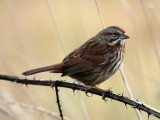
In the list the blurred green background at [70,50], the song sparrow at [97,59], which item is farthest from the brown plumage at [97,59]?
the blurred green background at [70,50]

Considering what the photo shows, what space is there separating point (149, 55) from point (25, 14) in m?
3.07

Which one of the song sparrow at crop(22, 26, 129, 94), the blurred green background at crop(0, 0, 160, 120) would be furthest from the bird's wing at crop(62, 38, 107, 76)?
the blurred green background at crop(0, 0, 160, 120)

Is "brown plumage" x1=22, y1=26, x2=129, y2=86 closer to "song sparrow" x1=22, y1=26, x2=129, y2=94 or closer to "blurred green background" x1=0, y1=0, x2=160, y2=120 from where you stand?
"song sparrow" x1=22, y1=26, x2=129, y2=94

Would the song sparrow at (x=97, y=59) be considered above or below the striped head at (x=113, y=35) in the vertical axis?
below

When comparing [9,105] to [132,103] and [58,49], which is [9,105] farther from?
[58,49]

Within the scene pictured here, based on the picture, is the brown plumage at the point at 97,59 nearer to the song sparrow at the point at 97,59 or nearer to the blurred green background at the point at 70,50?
the song sparrow at the point at 97,59

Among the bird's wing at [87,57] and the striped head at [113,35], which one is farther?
the striped head at [113,35]

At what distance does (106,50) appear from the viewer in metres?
3.71

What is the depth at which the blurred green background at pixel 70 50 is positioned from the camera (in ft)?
11.6

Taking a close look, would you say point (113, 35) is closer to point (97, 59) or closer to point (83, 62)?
point (97, 59)

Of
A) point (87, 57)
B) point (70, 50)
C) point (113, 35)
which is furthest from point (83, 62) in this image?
point (70, 50)

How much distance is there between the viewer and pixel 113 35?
3.72 meters

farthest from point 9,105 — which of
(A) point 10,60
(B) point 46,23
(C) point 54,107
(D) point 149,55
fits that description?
(B) point 46,23

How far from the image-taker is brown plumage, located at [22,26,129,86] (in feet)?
11.5
